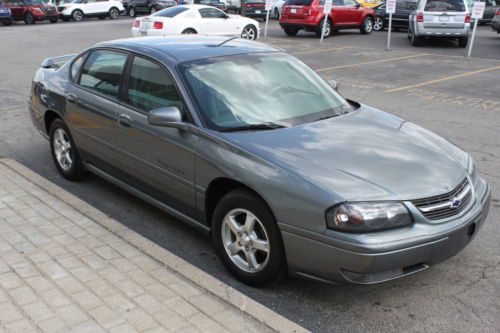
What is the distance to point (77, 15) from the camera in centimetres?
3416

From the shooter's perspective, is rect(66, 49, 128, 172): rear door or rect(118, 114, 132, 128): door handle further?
rect(66, 49, 128, 172): rear door

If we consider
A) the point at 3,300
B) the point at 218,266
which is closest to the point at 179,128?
the point at 218,266

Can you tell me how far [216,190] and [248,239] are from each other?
48 cm

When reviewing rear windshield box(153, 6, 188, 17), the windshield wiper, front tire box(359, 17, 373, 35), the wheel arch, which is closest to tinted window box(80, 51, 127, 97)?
the windshield wiper

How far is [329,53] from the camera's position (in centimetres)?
1734

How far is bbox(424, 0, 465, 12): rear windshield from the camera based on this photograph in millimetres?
18047

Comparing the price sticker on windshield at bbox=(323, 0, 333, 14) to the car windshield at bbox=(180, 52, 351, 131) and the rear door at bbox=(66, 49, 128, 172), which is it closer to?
the rear door at bbox=(66, 49, 128, 172)

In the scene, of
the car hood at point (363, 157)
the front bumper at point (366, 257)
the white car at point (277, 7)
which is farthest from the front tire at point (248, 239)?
the white car at point (277, 7)

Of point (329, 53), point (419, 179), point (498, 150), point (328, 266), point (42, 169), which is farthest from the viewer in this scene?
point (329, 53)

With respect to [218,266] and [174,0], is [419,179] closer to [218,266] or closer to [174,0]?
[218,266]

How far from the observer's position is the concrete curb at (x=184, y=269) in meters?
3.32

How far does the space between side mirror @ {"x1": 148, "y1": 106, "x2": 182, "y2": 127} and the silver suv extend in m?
15.8

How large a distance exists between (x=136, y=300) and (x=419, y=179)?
1961 millimetres

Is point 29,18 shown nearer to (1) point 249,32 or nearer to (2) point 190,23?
(1) point 249,32
